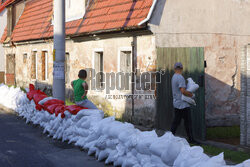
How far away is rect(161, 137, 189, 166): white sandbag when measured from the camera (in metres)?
5.37

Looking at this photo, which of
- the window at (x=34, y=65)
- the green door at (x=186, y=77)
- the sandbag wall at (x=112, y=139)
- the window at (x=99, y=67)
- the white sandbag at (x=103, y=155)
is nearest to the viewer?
the sandbag wall at (x=112, y=139)

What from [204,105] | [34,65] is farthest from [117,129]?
[34,65]

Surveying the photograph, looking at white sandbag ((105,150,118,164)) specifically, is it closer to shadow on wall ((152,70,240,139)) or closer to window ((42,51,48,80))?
shadow on wall ((152,70,240,139))

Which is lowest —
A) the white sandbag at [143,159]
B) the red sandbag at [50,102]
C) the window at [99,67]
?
the white sandbag at [143,159]

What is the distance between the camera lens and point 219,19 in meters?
11.9

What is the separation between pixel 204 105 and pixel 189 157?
5284 mm

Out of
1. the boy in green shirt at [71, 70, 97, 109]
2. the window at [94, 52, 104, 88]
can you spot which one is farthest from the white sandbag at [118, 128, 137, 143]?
the window at [94, 52, 104, 88]

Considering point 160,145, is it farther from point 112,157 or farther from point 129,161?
point 112,157

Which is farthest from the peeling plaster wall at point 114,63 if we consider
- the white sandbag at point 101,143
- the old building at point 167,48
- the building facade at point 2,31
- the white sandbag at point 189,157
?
the building facade at point 2,31

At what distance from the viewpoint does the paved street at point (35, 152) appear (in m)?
6.99

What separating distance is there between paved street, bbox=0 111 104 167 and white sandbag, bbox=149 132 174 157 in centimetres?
152

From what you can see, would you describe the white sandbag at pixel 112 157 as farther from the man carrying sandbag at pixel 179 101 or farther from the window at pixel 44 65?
the window at pixel 44 65

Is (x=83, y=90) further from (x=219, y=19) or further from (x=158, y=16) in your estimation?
(x=219, y=19)

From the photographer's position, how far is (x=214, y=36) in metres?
11.8
